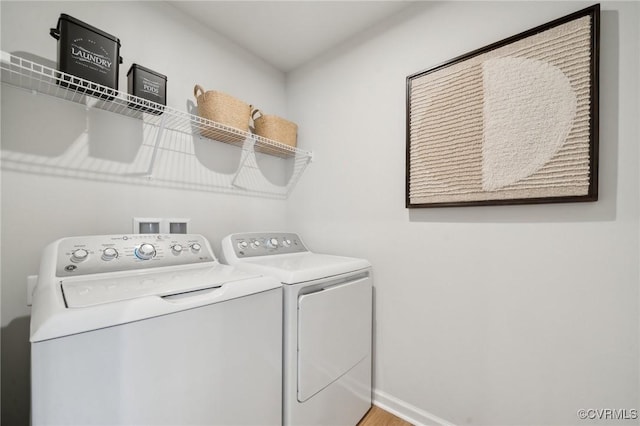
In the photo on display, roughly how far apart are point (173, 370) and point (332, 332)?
2.40 ft

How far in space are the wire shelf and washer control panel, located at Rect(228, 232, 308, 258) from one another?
420mm

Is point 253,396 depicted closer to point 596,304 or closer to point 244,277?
point 244,277

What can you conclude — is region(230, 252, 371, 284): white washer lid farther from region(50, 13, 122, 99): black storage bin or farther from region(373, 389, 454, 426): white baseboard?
region(50, 13, 122, 99): black storage bin

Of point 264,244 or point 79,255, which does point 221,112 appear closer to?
point 264,244

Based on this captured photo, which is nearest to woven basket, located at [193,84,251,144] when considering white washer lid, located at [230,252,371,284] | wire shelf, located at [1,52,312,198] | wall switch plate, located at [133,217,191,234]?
wire shelf, located at [1,52,312,198]

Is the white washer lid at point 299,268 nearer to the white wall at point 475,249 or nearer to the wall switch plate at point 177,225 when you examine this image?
the white wall at point 475,249

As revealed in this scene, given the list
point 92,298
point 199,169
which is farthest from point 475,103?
point 92,298

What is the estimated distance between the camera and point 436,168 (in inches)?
56.4

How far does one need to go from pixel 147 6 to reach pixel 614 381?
274 cm

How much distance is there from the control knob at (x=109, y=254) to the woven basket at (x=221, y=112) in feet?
2.63

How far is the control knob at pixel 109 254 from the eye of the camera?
1101mm

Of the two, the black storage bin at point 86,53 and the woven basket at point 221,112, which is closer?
the black storage bin at point 86,53

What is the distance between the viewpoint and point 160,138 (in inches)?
58.7

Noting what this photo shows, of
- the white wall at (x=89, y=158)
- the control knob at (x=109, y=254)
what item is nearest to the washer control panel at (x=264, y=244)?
the white wall at (x=89, y=158)
